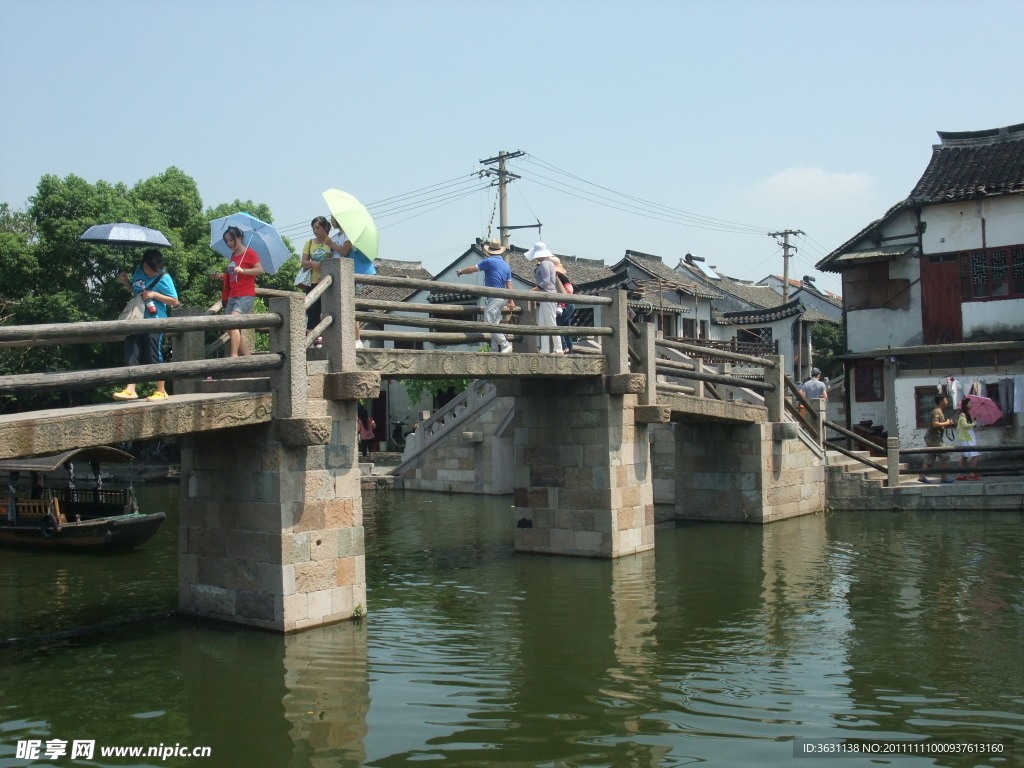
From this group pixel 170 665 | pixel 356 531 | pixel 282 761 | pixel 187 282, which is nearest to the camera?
pixel 282 761

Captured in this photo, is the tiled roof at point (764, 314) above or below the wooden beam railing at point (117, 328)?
above

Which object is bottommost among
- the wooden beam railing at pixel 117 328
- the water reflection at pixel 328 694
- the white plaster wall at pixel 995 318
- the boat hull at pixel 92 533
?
the water reflection at pixel 328 694

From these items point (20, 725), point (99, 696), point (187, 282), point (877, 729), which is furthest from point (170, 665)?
point (187, 282)

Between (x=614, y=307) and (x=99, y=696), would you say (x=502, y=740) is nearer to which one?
(x=99, y=696)

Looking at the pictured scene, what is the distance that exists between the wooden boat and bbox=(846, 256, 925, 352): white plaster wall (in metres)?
17.8

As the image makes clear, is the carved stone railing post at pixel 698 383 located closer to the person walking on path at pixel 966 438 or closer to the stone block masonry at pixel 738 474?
the stone block masonry at pixel 738 474

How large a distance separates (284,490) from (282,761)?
3230 millimetres

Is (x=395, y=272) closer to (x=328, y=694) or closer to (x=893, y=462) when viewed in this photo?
(x=893, y=462)

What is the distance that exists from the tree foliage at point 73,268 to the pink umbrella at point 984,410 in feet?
64.0

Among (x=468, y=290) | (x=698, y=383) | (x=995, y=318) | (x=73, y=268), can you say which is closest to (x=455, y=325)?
(x=468, y=290)

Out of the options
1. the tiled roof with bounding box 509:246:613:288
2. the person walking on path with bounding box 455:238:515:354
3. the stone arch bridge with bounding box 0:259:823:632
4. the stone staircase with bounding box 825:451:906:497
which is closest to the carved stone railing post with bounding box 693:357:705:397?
the stone arch bridge with bounding box 0:259:823:632

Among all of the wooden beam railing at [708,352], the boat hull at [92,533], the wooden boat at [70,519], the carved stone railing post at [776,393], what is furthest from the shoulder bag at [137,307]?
the carved stone railing post at [776,393]

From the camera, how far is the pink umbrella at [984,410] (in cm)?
2203

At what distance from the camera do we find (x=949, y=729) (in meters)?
7.15
